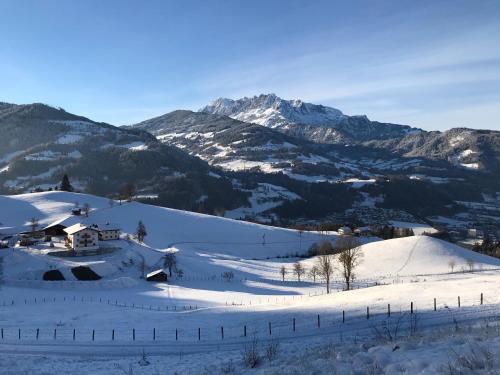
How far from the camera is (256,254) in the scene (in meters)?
126

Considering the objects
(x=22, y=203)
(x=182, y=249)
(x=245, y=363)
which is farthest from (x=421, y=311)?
(x=22, y=203)

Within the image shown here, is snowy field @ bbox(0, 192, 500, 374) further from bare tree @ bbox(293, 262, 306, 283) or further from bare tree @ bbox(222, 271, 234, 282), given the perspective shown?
bare tree @ bbox(293, 262, 306, 283)

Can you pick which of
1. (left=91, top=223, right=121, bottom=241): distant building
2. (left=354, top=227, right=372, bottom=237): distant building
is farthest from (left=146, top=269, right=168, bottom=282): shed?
(left=354, top=227, right=372, bottom=237): distant building

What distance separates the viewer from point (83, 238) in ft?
295

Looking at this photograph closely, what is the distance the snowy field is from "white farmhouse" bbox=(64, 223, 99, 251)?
450cm

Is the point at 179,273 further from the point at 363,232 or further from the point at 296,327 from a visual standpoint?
the point at 363,232

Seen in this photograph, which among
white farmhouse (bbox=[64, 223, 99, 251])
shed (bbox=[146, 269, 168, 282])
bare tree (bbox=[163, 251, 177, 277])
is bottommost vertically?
shed (bbox=[146, 269, 168, 282])

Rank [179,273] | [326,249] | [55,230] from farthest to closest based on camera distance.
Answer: [326,249]
[55,230]
[179,273]

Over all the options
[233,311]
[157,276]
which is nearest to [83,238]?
[157,276]

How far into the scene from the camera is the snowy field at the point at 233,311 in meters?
18.9

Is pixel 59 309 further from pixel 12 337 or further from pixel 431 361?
pixel 431 361

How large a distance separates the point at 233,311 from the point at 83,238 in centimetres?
5260

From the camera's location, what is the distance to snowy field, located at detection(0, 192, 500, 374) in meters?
18.9

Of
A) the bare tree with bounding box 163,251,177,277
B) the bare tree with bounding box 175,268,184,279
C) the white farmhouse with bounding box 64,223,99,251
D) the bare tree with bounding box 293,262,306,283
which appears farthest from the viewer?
the bare tree with bounding box 293,262,306,283
